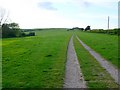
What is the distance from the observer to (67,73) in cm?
1462

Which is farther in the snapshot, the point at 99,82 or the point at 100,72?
the point at 100,72

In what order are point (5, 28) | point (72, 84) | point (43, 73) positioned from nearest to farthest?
point (72, 84)
point (43, 73)
point (5, 28)

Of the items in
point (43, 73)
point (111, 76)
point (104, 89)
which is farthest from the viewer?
point (43, 73)

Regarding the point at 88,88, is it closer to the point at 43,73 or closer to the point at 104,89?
the point at 104,89

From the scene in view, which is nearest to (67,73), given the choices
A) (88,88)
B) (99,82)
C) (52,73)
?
(52,73)

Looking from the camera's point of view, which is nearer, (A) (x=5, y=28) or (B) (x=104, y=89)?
(B) (x=104, y=89)

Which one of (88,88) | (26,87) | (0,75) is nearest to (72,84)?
(88,88)

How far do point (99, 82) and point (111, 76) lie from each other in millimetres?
1618

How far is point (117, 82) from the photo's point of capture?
12219mm

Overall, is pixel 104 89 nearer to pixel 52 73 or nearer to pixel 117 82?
pixel 117 82

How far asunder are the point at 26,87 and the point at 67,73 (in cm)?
377

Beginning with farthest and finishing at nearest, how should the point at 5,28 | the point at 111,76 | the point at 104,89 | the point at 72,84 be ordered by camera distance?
the point at 5,28, the point at 111,76, the point at 72,84, the point at 104,89

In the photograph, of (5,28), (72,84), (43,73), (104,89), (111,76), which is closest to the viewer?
(104,89)

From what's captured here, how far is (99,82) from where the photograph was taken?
1225 cm
